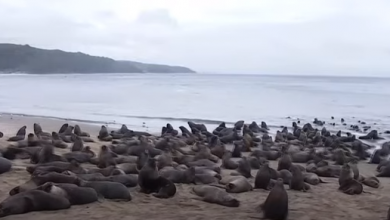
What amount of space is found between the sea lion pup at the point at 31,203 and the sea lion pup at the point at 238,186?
3.06 metres

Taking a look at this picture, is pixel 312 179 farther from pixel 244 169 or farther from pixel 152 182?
pixel 152 182

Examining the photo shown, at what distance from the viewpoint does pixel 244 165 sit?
1075 centimetres

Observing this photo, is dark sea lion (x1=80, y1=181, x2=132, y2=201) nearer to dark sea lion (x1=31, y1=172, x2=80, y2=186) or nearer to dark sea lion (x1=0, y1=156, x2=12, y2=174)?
dark sea lion (x1=31, y1=172, x2=80, y2=186)

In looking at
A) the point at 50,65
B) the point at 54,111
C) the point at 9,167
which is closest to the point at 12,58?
the point at 50,65

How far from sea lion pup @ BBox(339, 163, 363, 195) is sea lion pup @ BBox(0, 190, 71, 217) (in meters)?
5.26

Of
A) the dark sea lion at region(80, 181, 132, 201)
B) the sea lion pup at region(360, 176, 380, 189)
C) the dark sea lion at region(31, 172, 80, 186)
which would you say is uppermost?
the dark sea lion at region(31, 172, 80, 186)

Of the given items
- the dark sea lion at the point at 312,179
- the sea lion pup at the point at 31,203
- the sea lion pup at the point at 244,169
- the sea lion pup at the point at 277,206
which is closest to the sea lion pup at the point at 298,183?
the dark sea lion at the point at 312,179

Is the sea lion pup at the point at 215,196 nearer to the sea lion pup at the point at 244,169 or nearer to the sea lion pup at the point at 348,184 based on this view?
the sea lion pup at the point at 244,169

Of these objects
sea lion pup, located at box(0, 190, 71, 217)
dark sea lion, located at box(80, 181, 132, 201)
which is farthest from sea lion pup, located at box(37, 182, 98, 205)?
dark sea lion, located at box(80, 181, 132, 201)

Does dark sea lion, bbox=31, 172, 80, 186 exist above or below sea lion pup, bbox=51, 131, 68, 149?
above

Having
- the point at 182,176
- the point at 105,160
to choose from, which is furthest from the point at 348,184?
the point at 105,160

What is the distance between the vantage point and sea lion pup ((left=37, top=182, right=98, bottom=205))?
7320mm

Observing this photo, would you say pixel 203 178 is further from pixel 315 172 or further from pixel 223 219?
pixel 315 172

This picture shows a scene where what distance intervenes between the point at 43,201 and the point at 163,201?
1.94 meters
